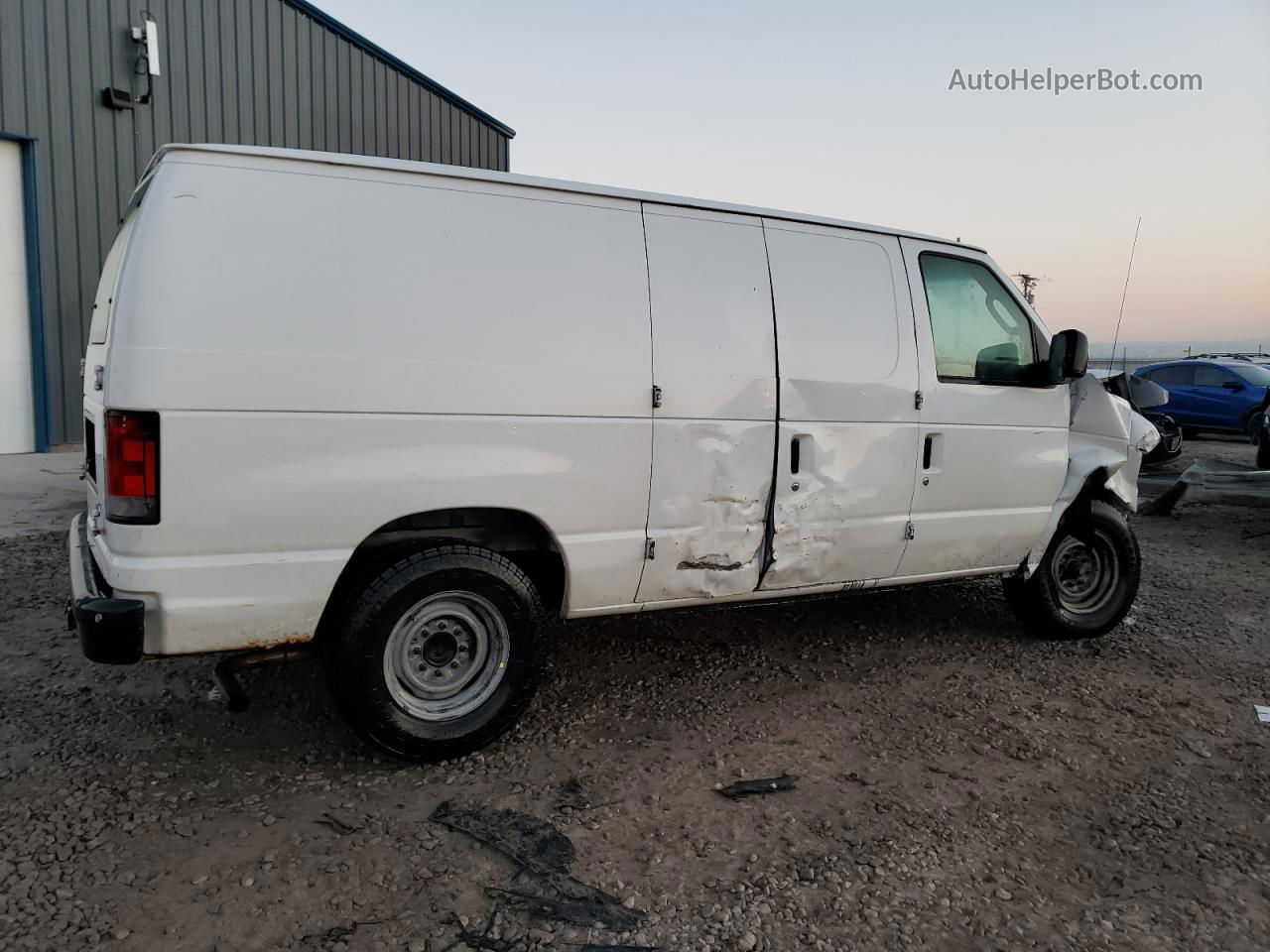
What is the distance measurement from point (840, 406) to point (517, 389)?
1.55m

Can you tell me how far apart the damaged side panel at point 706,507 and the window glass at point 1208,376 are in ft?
53.9

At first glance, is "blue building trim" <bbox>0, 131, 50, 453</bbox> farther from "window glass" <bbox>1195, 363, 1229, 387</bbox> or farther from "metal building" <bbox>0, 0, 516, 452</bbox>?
"window glass" <bbox>1195, 363, 1229, 387</bbox>

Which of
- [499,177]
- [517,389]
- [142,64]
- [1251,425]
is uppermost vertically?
[142,64]

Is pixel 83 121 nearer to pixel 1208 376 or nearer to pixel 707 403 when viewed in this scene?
pixel 707 403

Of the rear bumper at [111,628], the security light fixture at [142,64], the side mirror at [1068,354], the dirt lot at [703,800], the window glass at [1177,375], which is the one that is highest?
Result: the security light fixture at [142,64]

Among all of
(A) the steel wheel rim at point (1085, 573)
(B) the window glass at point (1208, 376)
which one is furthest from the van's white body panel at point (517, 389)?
(B) the window glass at point (1208, 376)

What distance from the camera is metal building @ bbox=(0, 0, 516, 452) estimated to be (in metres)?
9.23

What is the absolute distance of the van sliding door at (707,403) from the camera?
370 centimetres

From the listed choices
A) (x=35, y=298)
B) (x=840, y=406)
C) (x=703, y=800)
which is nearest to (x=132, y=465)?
(x=703, y=800)

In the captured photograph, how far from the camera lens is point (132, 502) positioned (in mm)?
2887

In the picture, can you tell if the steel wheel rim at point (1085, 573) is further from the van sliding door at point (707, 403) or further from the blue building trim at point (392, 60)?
the blue building trim at point (392, 60)

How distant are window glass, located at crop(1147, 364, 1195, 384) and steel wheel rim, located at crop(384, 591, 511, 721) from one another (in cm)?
1751

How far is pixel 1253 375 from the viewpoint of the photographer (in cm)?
1662

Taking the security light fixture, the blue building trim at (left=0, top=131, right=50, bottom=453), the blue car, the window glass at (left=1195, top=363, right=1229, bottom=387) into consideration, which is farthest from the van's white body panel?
the window glass at (left=1195, top=363, right=1229, bottom=387)
